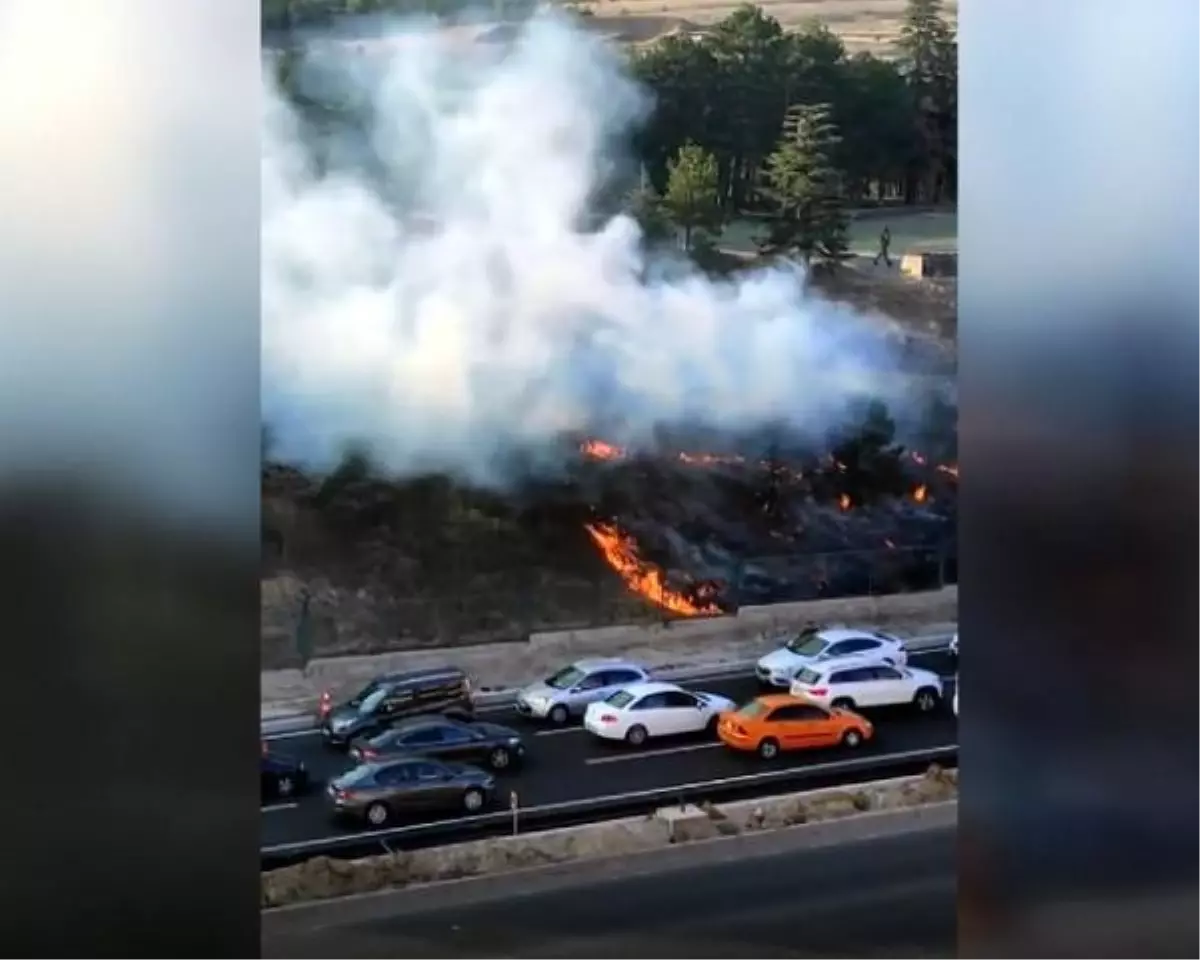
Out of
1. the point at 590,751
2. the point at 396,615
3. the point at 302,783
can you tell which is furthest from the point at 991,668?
the point at 302,783

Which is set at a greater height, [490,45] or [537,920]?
[490,45]

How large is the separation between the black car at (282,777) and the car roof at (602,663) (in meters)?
0.37

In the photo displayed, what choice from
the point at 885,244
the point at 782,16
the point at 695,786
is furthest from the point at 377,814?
the point at 782,16

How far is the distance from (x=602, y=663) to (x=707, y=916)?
341 millimetres

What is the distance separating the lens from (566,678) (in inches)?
69.4

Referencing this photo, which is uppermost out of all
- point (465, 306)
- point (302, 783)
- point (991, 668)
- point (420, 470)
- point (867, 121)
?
point (867, 121)

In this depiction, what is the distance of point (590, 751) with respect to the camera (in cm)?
177

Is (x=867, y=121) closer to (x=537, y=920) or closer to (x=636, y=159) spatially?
(x=636, y=159)

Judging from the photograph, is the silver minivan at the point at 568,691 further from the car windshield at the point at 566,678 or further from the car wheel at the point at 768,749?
the car wheel at the point at 768,749

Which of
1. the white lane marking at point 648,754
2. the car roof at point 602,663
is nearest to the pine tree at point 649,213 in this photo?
the car roof at point 602,663

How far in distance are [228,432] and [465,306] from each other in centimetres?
41

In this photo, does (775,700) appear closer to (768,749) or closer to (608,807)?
(768,749)

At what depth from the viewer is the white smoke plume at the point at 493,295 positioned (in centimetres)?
169

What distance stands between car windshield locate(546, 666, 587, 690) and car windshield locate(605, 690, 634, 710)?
48 mm
